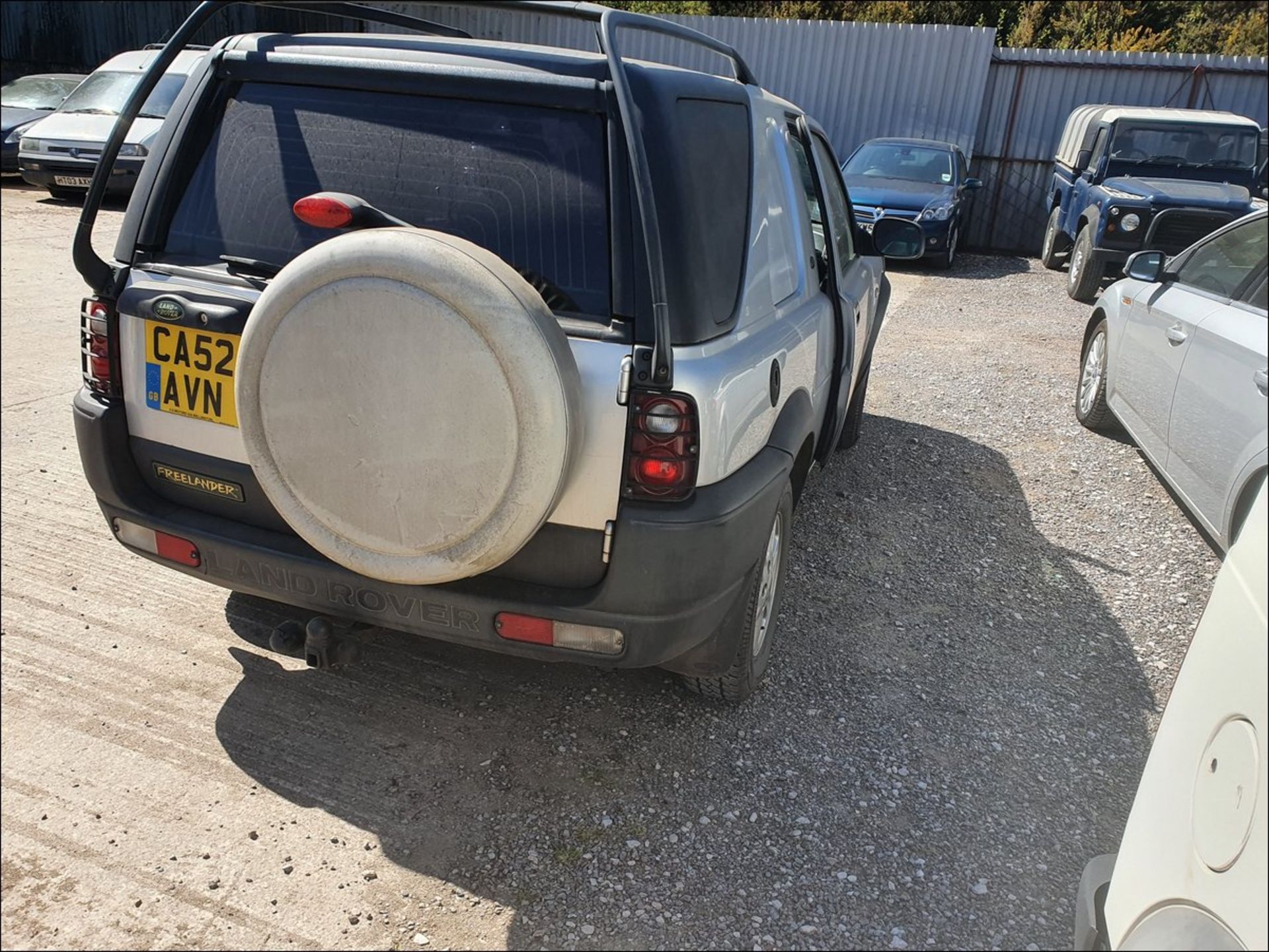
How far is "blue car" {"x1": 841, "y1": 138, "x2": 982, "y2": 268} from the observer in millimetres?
12258

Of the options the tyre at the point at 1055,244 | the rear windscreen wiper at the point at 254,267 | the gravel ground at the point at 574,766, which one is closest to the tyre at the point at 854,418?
the gravel ground at the point at 574,766

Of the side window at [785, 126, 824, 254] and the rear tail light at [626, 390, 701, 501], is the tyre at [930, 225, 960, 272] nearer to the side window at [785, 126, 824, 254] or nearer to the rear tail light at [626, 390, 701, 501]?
the side window at [785, 126, 824, 254]

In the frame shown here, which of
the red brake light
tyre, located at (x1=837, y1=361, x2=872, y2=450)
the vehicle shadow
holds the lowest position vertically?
the vehicle shadow

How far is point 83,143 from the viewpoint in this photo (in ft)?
40.5

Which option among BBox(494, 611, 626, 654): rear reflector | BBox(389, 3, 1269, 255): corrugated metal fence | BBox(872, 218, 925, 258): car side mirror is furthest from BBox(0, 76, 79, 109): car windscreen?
BBox(494, 611, 626, 654): rear reflector

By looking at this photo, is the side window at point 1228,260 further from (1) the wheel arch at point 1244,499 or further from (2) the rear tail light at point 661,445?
(2) the rear tail light at point 661,445

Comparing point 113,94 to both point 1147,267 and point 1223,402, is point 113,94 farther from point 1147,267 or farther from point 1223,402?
point 1223,402

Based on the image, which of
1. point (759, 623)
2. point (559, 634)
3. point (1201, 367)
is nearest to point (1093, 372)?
point (1201, 367)

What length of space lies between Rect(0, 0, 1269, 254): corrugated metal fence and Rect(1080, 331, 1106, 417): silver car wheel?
9879mm

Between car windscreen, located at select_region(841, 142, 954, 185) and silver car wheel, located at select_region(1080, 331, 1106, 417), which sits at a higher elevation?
car windscreen, located at select_region(841, 142, 954, 185)

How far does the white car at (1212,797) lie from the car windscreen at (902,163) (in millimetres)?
12100

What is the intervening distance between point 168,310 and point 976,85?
15.3 m

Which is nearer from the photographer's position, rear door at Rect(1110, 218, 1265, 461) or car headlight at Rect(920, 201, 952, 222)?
rear door at Rect(1110, 218, 1265, 461)

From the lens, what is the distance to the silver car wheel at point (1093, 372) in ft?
20.9
